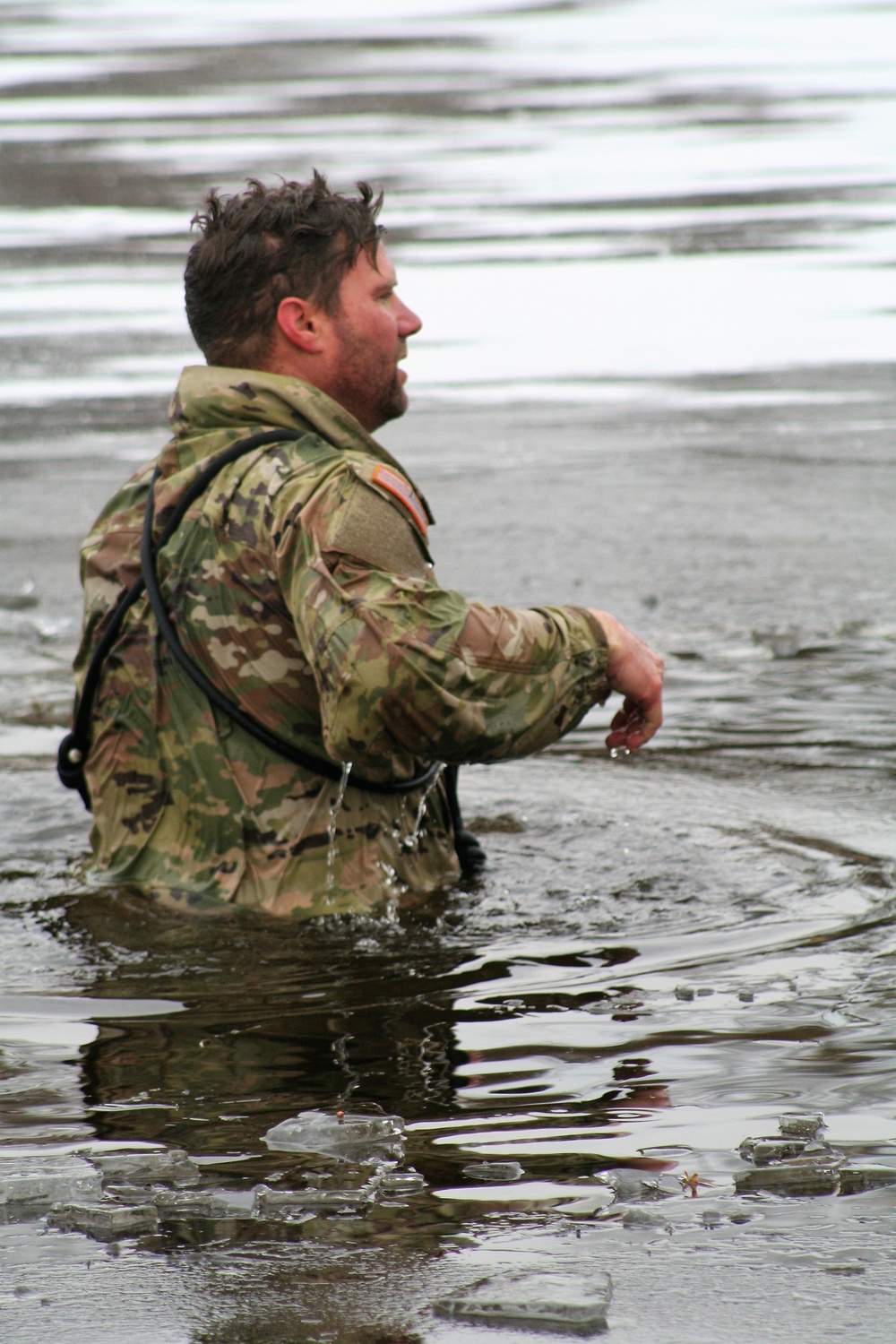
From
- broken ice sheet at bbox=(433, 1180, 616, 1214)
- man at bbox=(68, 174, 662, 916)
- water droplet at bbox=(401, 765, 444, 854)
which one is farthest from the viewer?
water droplet at bbox=(401, 765, 444, 854)

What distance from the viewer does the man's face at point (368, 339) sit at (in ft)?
13.0

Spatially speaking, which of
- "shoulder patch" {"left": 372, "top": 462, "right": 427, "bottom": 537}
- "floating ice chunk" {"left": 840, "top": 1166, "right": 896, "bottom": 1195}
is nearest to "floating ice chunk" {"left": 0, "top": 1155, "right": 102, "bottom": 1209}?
"floating ice chunk" {"left": 840, "top": 1166, "right": 896, "bottom": 1195}

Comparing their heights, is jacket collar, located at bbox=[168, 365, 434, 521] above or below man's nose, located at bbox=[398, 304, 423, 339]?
below

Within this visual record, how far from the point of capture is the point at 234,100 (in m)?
19.2

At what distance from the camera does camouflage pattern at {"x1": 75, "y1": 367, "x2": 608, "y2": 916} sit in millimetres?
3500

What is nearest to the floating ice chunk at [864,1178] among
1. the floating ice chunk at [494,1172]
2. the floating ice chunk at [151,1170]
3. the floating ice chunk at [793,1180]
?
the floating ice chunk at [793,1180]

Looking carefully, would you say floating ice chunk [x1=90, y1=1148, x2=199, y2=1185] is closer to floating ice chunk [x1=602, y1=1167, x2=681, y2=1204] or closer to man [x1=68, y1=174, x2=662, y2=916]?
floating ice chunk [x1=602, y1=1167, x2=681, y2=1204]

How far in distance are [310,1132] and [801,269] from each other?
10.3 metres

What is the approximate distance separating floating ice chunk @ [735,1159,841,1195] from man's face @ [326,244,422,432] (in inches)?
71.4

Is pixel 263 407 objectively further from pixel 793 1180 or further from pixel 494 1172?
pixel 793 1180

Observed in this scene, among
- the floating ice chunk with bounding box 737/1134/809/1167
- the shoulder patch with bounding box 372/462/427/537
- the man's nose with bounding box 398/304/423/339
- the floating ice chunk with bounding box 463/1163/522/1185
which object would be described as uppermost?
the man's nose with bounding box 398/304/423/339

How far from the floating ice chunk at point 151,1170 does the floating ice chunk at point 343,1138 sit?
0.15 metres

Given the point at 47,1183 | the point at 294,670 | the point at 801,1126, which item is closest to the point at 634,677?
the point at 294,670

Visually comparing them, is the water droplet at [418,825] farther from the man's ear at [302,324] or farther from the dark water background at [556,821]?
the man's ear at [302,324]
